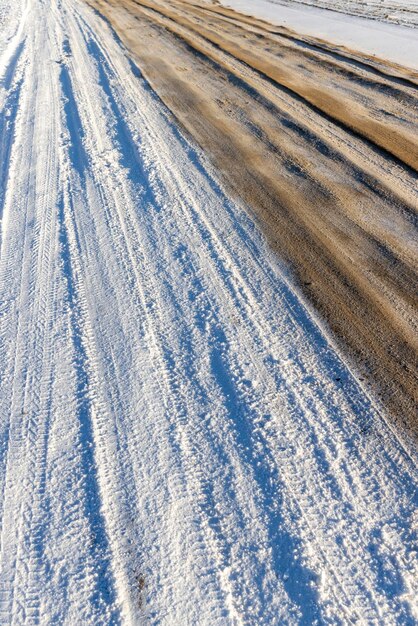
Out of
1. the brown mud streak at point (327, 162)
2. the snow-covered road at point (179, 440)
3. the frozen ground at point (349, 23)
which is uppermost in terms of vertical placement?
the frozen ground at point (349, 23)

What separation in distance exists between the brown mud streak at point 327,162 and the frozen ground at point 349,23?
135 cm

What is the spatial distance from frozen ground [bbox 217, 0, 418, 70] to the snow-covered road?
8763 mm

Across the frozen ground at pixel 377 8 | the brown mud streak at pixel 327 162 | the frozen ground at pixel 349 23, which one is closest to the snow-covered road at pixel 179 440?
the brown mud streak at pixel 327 162

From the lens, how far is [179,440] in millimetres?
2895

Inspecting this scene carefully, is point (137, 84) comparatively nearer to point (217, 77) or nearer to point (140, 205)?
point (217, 77)

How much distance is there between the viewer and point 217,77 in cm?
935

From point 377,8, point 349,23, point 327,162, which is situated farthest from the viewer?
point 377,8

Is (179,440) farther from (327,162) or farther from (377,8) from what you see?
(377,8)

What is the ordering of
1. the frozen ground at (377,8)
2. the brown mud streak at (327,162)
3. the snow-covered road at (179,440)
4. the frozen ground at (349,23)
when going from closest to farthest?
1. the snow-covered road at (179,440)
2. the brown mud streak at (327,162)
3. the frozen ground at (349,23)
4. the frozen ground at (377,8)

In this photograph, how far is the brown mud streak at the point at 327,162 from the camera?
3.78 metres

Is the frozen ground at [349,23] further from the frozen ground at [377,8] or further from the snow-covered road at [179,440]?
the snow-covered road at [179,440]

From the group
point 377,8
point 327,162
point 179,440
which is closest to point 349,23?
point 377,8

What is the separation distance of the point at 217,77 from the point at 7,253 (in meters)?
6.44

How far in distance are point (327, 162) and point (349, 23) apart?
12168 millimetres
